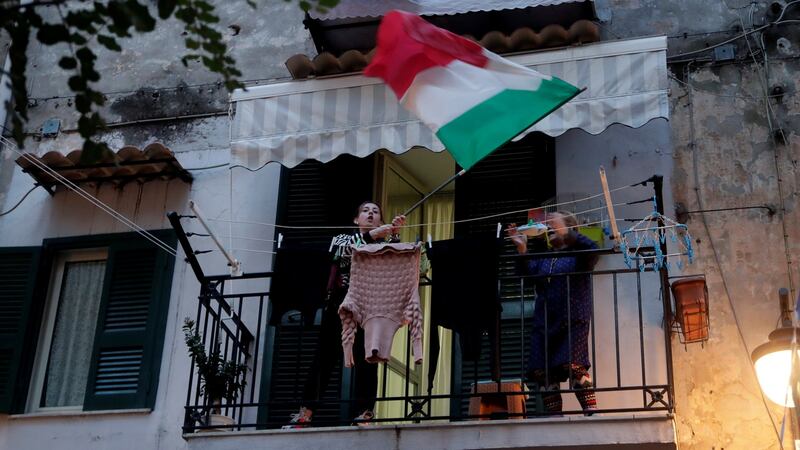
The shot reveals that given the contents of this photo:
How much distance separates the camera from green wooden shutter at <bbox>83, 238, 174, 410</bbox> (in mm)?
9422

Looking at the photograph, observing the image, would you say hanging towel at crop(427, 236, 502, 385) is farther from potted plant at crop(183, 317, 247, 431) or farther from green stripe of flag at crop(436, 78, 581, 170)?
potted plant at crop(183, 317, 247, 431)

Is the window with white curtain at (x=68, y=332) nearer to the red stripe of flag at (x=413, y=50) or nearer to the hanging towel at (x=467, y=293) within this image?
the hanging towel at (x=467, y=293)

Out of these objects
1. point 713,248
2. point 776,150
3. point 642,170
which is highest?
point 776,150

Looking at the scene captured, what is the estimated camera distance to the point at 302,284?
8.45 meters

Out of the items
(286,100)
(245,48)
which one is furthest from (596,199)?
(245,48)

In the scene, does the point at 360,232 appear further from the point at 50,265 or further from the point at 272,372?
the point at 50,265

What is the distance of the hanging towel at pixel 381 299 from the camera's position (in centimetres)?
792

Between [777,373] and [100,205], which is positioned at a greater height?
[100,205]

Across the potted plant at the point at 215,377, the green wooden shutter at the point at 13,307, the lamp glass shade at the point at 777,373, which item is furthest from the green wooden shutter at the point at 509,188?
the green wooden shutter at the point at 13,307

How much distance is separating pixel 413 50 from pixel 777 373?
3.26 metres

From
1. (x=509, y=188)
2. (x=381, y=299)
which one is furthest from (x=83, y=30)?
(x=509, y=188)

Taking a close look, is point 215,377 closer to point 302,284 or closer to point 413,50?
point 302,284

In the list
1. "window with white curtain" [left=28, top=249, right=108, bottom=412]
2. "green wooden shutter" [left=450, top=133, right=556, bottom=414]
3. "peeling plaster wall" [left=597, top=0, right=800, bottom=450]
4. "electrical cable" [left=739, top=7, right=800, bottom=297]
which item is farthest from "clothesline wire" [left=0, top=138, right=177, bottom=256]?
"electrical cable" [left=739, top=7, right=800, bottom=297]

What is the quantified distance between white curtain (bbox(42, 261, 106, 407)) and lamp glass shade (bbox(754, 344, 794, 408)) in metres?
5.69
